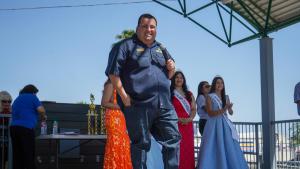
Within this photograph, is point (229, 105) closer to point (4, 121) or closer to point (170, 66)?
point (170, 66)

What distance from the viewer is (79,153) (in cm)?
940

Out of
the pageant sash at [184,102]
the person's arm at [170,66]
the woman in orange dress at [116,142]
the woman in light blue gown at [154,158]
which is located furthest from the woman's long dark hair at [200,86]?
the person's arm at [170,66]

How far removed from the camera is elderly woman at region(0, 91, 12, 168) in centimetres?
707

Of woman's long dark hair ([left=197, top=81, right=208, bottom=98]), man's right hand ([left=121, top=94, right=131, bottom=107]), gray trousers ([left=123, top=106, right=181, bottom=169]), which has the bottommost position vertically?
gray trousers ([left=123, top=106, right=181, bottom=169])

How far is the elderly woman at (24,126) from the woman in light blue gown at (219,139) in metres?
2.64

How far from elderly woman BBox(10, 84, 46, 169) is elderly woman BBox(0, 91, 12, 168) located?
0.36 metres

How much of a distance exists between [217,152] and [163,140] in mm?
3682

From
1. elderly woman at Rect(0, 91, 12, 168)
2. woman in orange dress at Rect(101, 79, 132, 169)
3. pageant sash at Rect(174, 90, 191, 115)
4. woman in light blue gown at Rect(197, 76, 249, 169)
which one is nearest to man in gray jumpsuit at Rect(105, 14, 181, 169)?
woman in orange dress at Rect(101, 79, 132, 169)

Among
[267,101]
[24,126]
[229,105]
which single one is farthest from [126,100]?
[267,101]

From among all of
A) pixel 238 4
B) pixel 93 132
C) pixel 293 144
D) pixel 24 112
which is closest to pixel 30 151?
pixel 24 112

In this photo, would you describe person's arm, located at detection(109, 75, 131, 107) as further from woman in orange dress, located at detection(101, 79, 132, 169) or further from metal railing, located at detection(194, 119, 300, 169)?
metal railing, located at detection(194, 119, 300, 169)

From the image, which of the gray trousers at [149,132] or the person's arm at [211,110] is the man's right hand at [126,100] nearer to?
the gray trousers at [149,132]

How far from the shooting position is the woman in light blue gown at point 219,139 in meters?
6.25

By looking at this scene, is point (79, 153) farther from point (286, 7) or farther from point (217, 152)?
point (286, 7)
